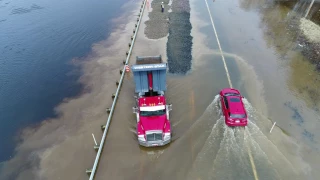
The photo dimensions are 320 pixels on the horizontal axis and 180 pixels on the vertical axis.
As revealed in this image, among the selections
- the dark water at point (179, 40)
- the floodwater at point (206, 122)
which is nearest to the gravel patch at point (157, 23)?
the dark water at point (179, 40)

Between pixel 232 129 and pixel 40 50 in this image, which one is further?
pixel 40 50

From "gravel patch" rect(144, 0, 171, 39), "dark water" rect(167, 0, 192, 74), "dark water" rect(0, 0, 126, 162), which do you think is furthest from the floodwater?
"gravel patch" rect(144, 0, 171, 39)

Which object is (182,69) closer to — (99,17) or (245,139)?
(245,139)

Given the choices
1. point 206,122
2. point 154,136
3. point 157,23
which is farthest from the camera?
point 157,23

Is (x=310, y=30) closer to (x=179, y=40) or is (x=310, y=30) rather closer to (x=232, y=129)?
(x=179, y=40)

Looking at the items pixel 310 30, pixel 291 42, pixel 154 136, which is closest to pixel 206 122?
pixel 154 136

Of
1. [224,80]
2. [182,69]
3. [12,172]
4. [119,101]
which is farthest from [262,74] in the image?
[12,172]
